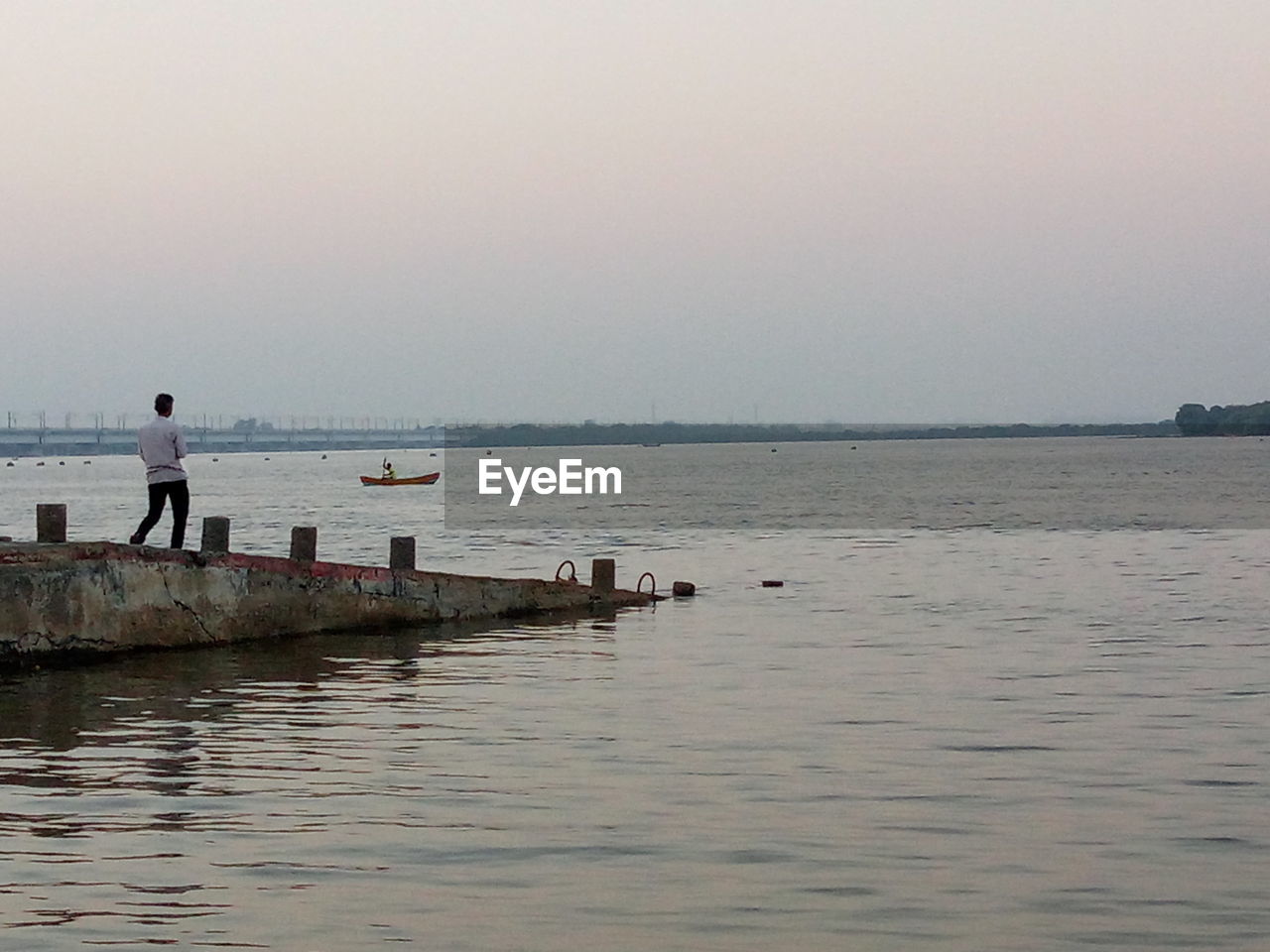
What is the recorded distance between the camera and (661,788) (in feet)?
41.0

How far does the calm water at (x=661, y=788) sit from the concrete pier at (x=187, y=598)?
41 centimetres

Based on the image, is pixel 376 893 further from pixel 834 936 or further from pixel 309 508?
pixel 309 508

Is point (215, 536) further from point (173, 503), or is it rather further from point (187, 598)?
point (187, 598)

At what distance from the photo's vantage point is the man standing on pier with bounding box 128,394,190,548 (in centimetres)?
2022

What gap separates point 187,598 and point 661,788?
9.37 metres

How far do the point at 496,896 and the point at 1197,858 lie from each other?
4.02 metres

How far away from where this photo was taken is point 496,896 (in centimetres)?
944

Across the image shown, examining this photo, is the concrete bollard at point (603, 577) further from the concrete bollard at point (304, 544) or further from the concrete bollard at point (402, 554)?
the concrete bollard at point (304, 544)

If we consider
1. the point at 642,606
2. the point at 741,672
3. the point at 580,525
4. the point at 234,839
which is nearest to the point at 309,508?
the point at 580,525

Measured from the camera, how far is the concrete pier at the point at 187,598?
18641 mm

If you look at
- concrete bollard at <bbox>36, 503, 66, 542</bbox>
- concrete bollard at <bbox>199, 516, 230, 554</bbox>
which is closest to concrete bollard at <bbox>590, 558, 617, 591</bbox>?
concrete bollard at <bbox>199, 516, 230, 554</bbox>

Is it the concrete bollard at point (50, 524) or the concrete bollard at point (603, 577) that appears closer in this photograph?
the concrete bollard at point (50, 524)

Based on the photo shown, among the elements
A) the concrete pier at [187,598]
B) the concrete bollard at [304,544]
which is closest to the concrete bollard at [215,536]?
the concrete pier at [187,598]

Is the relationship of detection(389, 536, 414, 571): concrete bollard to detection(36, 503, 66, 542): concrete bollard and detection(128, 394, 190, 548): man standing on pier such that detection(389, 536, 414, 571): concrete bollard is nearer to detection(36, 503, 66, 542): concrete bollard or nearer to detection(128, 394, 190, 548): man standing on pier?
detection(128, 394, 190, 548): man standing on pier
